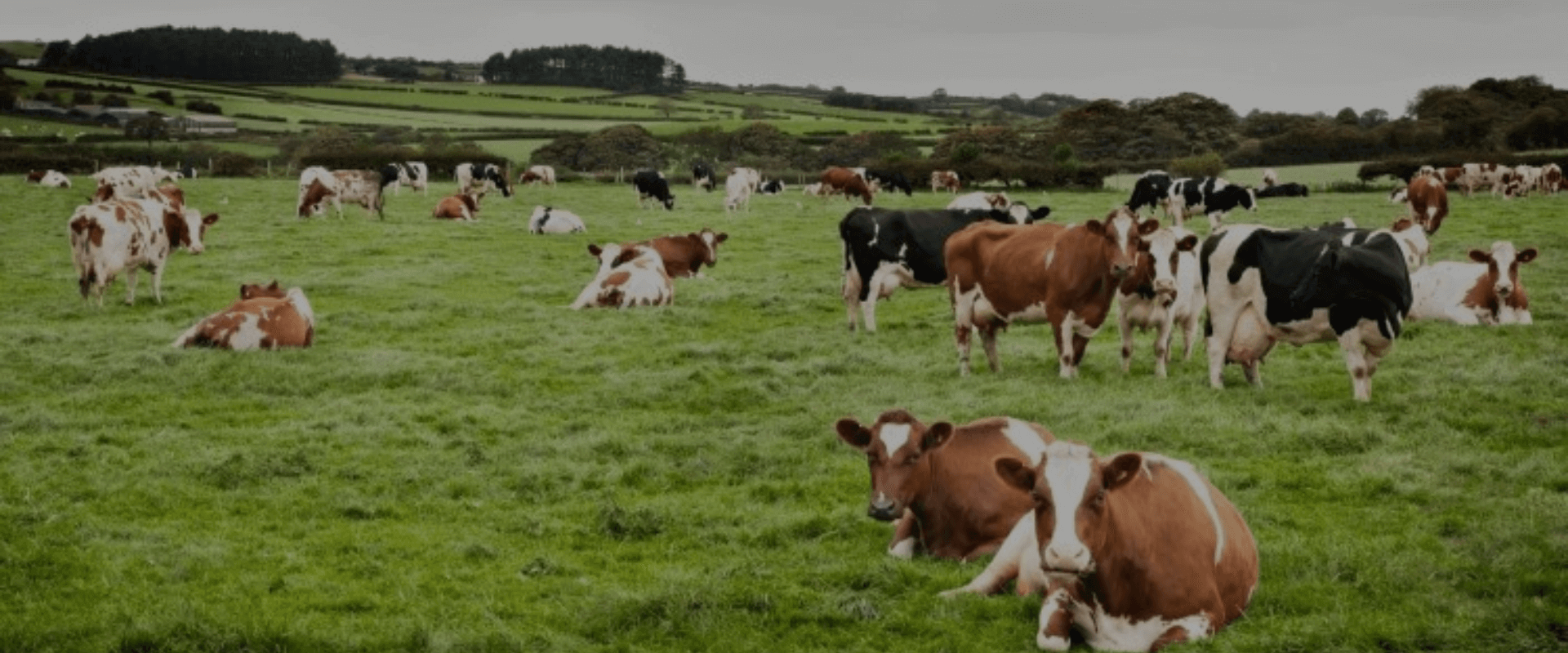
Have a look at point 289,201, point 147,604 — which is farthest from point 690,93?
point 147,604

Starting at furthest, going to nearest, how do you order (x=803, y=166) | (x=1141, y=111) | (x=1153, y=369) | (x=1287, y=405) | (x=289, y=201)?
(x=1141, y=111) → (x=803, y=166) → (x=289, y=201) → (x=1153, y=369) → (x=1287, y=405)

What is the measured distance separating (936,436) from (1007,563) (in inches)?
41.2

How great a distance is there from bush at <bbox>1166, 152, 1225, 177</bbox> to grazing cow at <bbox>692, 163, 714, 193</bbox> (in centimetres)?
2477

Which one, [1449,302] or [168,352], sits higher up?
[1449,302]

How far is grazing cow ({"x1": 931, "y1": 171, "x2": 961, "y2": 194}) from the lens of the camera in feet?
209

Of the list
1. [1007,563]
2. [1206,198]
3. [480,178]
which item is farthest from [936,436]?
[480,178]

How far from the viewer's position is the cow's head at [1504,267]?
1894 centimetres

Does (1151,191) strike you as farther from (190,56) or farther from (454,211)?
(190,56)

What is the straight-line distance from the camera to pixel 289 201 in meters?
45.0

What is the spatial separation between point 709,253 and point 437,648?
20.3 m

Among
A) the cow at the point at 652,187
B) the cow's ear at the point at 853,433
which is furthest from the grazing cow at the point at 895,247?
the cow at the point at 652,187

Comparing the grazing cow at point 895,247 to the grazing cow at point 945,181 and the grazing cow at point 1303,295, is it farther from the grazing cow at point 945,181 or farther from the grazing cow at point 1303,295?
the grazing cow at point 945,181

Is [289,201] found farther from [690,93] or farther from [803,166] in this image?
[690,93]

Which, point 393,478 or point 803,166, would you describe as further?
point 803,166
